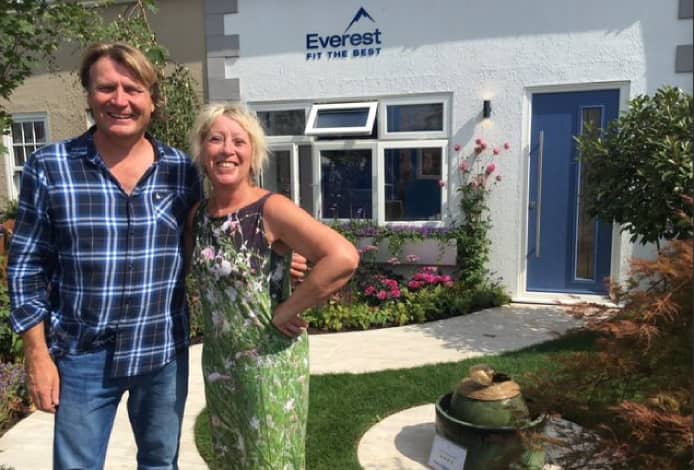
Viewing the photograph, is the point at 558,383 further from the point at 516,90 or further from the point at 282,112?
the point at 282,112

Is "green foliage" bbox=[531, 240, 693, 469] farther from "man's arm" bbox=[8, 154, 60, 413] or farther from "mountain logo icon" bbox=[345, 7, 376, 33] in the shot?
"mountain logo icon" bbox=[345, 7, 376, 33]

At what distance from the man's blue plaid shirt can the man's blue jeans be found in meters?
0.05

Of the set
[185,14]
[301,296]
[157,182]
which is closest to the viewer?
[301,296]

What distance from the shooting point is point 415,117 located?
6.62 m

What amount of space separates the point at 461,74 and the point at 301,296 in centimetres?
521

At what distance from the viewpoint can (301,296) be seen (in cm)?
170

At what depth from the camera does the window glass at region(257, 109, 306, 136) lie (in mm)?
7051

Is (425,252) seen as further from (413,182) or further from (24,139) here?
(24,139)

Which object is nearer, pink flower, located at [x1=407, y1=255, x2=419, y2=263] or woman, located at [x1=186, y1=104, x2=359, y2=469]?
woman, located at [x1=186, y1=104, x2=359, y2=469]

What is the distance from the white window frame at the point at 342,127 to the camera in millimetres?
6558

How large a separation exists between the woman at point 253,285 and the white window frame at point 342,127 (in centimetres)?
484

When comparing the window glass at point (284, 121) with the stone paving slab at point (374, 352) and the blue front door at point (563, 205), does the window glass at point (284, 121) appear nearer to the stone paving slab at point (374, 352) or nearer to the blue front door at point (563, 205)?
the blue front door at point (563, 205)

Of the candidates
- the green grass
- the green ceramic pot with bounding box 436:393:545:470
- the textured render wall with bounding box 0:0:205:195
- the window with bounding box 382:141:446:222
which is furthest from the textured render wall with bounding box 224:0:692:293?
the green ceramic pot with bounding box 436:393:545:470

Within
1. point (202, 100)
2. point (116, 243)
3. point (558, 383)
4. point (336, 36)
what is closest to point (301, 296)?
point (116, 243)
